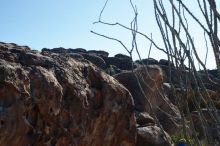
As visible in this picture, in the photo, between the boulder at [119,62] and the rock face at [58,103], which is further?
the boulder at [119,62]

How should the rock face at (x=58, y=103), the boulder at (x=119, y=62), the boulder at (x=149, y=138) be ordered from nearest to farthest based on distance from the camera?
the rock face at (x=58, y=103)
the boulder at (x=149, y=138)
the boulder at (x=119, y=62)

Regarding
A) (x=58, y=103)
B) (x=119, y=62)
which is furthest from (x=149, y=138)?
(x=119, y=62)

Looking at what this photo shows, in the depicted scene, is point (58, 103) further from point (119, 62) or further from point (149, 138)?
point (119, 62)

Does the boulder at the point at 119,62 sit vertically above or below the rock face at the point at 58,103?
above

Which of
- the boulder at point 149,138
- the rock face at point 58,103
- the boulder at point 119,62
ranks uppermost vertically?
the boulder at point 119,62

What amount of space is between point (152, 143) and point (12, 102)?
6.09 metres

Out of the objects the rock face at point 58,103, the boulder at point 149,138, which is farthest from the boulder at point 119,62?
the rock face at point 58,103

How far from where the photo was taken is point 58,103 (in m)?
6.22

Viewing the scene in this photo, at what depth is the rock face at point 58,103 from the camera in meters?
5.62

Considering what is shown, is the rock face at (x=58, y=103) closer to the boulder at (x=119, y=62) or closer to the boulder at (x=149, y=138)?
the boulder at (x=149, y=138)

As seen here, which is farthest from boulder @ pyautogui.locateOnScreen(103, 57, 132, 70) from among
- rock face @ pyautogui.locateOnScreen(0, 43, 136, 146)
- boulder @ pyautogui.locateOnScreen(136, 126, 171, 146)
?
rock face @ pyautogui.locateOnScreen(0, 43, 136, 146)

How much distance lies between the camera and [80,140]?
263 inches

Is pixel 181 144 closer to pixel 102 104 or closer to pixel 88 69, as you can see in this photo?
pixel 102 104

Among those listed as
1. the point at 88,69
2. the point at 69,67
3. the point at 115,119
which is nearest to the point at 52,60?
the point at 69,67
